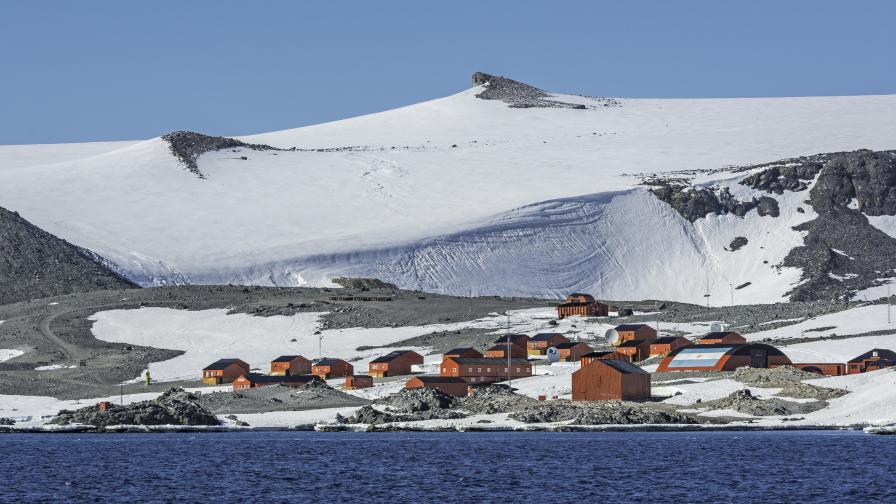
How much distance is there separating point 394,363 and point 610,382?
90.0ft

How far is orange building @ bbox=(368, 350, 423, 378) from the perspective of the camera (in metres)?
123

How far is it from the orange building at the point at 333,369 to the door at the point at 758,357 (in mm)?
32236

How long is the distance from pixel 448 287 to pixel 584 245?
22786mm

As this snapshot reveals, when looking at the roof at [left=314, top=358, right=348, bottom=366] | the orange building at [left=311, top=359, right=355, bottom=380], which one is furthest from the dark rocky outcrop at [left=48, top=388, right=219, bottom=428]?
the roof at [left=314, top=358, right=348, bottom=366]

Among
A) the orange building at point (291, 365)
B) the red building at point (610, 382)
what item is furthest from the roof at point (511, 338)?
the red building at point (610, 382)

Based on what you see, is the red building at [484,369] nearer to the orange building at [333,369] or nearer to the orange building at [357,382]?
the orange building at [357,382]

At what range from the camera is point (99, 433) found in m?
97.0

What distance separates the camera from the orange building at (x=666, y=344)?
12125 centimetres

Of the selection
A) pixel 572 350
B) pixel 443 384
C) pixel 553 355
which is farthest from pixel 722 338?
pixel 443 384

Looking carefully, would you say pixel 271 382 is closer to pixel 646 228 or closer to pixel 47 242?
pixel 47 242

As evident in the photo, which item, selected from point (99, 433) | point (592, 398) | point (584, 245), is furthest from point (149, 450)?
point (584, 245)

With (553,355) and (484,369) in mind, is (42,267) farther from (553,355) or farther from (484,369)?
(484,369)

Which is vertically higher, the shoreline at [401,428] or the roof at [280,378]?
the roof at [280,378]

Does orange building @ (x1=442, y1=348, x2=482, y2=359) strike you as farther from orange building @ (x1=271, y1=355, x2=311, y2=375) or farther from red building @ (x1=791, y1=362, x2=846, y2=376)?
red building @ (x1=791, y1=362, x2=846, y2=376)
